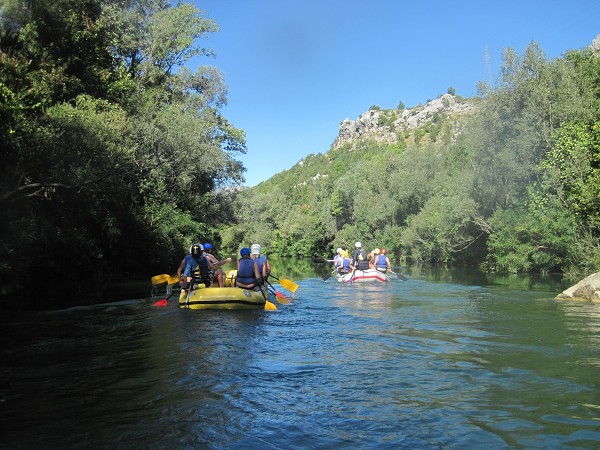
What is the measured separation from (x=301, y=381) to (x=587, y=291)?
10.9m

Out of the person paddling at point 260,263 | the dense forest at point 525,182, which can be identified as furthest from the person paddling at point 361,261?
the dense forest at point 525,182

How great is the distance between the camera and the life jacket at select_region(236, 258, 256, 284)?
531 inches

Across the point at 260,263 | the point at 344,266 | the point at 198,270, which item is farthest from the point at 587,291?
the point at 198,270

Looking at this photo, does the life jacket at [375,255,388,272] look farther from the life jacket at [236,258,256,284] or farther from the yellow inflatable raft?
the yellow inflatable raft

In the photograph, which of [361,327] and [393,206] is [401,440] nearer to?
[361,327]

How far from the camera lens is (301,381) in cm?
652

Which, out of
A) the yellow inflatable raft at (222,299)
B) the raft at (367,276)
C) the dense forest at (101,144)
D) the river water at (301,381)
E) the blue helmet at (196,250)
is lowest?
the river water at (301,381)

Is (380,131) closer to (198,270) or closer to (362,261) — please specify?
(362,261)

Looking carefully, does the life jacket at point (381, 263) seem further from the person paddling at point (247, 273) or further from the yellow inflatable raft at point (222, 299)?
the yellow inflatable raft at point (222, 299)

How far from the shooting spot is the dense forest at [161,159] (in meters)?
16.3

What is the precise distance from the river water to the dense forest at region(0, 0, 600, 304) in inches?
245

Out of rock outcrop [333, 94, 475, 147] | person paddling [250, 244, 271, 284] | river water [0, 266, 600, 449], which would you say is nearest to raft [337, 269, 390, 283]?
person paddling [250, 244, 271, 284]

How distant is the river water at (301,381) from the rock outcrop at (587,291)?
2.45m

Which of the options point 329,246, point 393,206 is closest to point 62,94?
point 393,206
